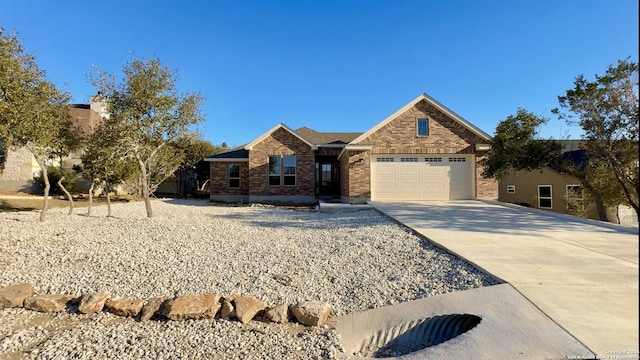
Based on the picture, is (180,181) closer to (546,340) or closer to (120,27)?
(120,27)

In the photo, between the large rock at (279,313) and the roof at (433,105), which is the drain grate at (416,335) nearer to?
the large rock at (279,313)

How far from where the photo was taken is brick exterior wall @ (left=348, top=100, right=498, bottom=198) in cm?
1502

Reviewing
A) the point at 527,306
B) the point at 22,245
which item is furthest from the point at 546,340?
the point at 22,245

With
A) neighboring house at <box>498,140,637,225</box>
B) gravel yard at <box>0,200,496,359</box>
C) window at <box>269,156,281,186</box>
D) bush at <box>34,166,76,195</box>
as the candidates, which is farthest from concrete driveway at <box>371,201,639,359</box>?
bush at <box>34,166,76,195</box>

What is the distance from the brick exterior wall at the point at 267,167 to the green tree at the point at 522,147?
9.60 metres

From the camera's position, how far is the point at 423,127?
15.4 metres

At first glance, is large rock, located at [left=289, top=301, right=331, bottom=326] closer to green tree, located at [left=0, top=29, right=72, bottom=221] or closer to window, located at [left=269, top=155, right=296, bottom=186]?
green tree, located at [left=0, top=29, right=72, bottom=221]

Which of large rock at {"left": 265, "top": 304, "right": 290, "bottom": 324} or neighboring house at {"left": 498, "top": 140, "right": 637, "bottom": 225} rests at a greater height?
neighboring house at {"left": 498, "top": 140, "right": 637, "bottom": 225}

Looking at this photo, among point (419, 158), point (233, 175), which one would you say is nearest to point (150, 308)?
point (419, 158)

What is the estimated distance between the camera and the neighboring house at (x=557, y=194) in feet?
50.2

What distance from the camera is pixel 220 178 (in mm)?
19234

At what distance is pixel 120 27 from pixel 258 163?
352 inches

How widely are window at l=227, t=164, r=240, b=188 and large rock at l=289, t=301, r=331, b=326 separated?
1625 centimetres

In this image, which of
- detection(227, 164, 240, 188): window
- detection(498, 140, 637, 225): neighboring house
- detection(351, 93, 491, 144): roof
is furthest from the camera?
detection(227, 164, 240, 188): window
